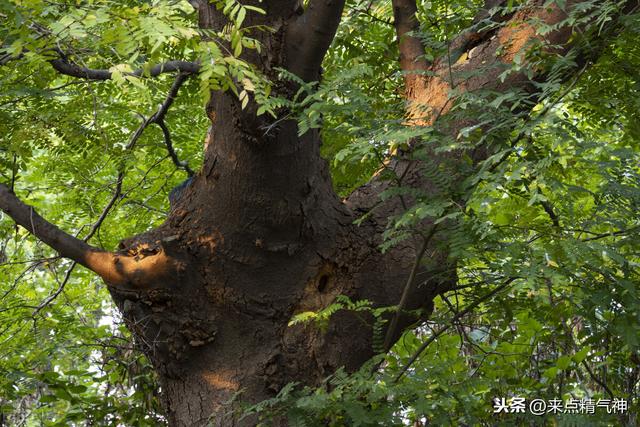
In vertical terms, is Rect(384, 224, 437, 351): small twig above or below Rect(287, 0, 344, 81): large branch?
below

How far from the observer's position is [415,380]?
3.37 m

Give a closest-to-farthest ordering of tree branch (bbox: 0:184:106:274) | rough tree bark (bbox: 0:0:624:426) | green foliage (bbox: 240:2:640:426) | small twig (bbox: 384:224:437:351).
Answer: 1. green foliage (bbox: 240:2:640:426)
2. small twig (bbox: 384:224:437:351)
3. rough tree bark (bbox: 0:0:624:426)
4. tree branch (bbox: 0:184:106:274)

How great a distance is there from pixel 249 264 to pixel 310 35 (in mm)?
1176

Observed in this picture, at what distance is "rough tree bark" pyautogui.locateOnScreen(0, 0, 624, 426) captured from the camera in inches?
150

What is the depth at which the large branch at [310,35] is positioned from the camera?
3.69 metres

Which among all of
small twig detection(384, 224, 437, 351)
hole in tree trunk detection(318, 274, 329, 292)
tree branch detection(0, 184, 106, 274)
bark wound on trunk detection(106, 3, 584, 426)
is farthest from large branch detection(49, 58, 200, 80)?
small twig detection(384, 224, 437, 351)

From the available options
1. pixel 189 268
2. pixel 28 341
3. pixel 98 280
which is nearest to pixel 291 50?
pixel 189 268

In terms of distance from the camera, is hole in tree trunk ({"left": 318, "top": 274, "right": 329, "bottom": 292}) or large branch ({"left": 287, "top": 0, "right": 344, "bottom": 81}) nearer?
large branch ({"left": 287, "top": 0, "right": 344, "bottom": 81})

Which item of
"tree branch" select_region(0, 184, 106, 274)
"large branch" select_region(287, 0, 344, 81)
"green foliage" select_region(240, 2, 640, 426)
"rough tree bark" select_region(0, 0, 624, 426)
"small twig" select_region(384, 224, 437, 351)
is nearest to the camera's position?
"green foliage" select_region(240, 2, 640, 426)

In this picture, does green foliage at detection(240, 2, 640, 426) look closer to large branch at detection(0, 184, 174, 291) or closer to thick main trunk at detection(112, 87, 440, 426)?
thick main trunk at detection(112, 87, 440, 426)

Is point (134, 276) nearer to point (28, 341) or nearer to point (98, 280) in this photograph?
point (28, 341)

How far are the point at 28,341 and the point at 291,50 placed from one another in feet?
9.42

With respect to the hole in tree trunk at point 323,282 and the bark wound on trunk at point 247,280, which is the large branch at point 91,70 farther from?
the hole in tree trunk at point 323,282

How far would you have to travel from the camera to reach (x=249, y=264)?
3.96 metres
